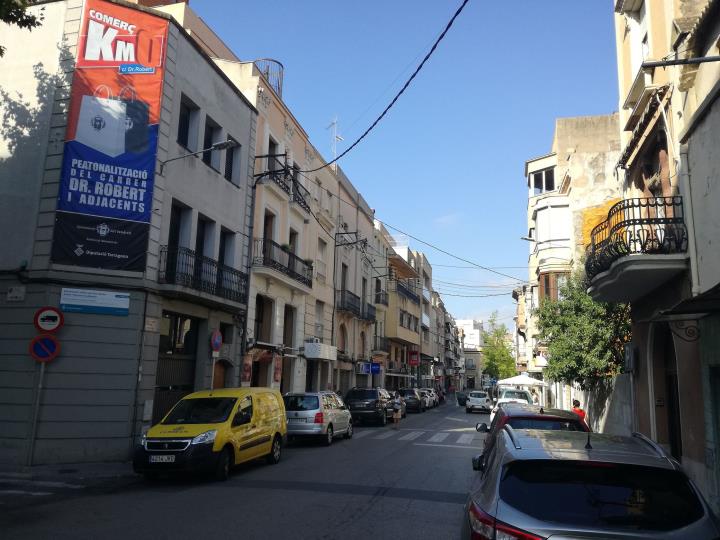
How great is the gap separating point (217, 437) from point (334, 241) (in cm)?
2215

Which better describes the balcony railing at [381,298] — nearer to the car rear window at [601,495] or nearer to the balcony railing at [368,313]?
the balcony railing at [368,313]

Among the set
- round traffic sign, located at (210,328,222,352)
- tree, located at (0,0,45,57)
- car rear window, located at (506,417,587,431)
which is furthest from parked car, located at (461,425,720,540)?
round traffic sign, located at (210,328,222,352)

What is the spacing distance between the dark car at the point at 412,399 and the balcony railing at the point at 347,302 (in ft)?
28.1

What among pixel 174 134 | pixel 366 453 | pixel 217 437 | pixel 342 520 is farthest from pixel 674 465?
pixel 174 134

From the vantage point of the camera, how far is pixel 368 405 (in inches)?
1083

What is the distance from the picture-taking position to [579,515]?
3598 mm

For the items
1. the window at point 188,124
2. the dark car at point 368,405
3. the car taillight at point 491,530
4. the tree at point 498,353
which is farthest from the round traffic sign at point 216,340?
the tree at point 498,353

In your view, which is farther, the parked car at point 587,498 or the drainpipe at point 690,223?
the drainpipe at point 690,223

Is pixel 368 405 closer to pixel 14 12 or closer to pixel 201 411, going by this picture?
pixel 201 411

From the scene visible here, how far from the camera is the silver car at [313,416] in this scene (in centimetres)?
1838

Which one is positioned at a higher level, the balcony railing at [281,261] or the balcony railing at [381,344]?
the balcony railing at [281,261]

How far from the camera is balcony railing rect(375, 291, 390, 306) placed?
43.1 meters

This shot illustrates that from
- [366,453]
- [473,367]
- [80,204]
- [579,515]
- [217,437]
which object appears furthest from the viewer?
[473,367]

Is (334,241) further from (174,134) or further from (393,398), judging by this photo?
(174,134)
